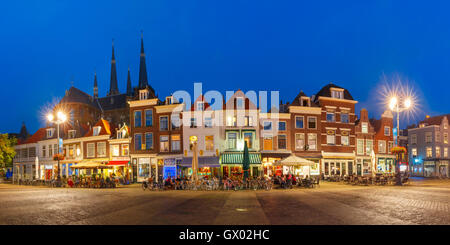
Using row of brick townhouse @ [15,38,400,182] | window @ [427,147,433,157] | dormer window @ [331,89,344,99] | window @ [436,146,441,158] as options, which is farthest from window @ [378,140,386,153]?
window @ [436,146,441,158]

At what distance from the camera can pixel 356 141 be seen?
154 feet

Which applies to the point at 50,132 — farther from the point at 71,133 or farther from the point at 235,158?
the point at 235,158

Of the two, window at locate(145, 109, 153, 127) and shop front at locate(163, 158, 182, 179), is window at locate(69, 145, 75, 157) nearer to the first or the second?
window at locate(145, 109, 153, 127)

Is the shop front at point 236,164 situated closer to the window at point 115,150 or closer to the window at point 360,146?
the window at point 360,146

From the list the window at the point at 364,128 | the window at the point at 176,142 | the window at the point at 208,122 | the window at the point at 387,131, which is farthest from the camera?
the window at the point at 387,131

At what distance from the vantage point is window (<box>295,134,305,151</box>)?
4372cm

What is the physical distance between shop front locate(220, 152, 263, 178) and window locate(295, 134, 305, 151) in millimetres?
6494

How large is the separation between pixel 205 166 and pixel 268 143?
29.8 ft

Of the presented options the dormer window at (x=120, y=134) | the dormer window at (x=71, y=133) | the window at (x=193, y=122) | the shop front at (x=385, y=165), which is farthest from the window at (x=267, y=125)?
the dormer window at (x=71, y=133)

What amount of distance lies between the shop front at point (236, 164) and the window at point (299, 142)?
6.49m

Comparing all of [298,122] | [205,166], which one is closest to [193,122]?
[205,166]

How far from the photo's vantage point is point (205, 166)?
3956 cm

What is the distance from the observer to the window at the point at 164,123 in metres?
42.7
